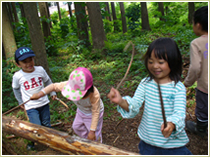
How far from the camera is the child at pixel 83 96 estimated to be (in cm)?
204

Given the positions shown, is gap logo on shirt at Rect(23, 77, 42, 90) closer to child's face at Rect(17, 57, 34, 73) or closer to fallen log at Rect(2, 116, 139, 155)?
child's face at Rect(17, 57, 34, 73)

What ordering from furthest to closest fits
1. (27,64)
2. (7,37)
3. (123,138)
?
(7,37) → (123,138) → (27,64)

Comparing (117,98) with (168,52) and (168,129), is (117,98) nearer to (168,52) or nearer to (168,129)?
(168,129)

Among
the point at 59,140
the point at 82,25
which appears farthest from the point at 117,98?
the point at 82,25

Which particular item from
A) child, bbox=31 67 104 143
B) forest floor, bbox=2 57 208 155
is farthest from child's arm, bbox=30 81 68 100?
forest floor, bbox=2 57 208 155

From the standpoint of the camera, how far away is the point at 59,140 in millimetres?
1994

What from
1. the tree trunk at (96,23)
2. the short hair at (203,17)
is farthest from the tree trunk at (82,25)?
the short hair at (203,17)

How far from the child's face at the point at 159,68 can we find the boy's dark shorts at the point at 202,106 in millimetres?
1351

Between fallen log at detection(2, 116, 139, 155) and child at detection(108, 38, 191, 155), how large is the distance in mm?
340

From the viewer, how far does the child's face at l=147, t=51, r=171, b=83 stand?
5.37 feet

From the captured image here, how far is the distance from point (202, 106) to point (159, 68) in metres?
1.64

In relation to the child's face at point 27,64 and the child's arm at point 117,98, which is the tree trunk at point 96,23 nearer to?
the child's face at point 27,64

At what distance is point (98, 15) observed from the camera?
26.3ft

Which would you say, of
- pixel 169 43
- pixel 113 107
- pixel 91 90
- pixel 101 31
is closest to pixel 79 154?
pixel 91 90
